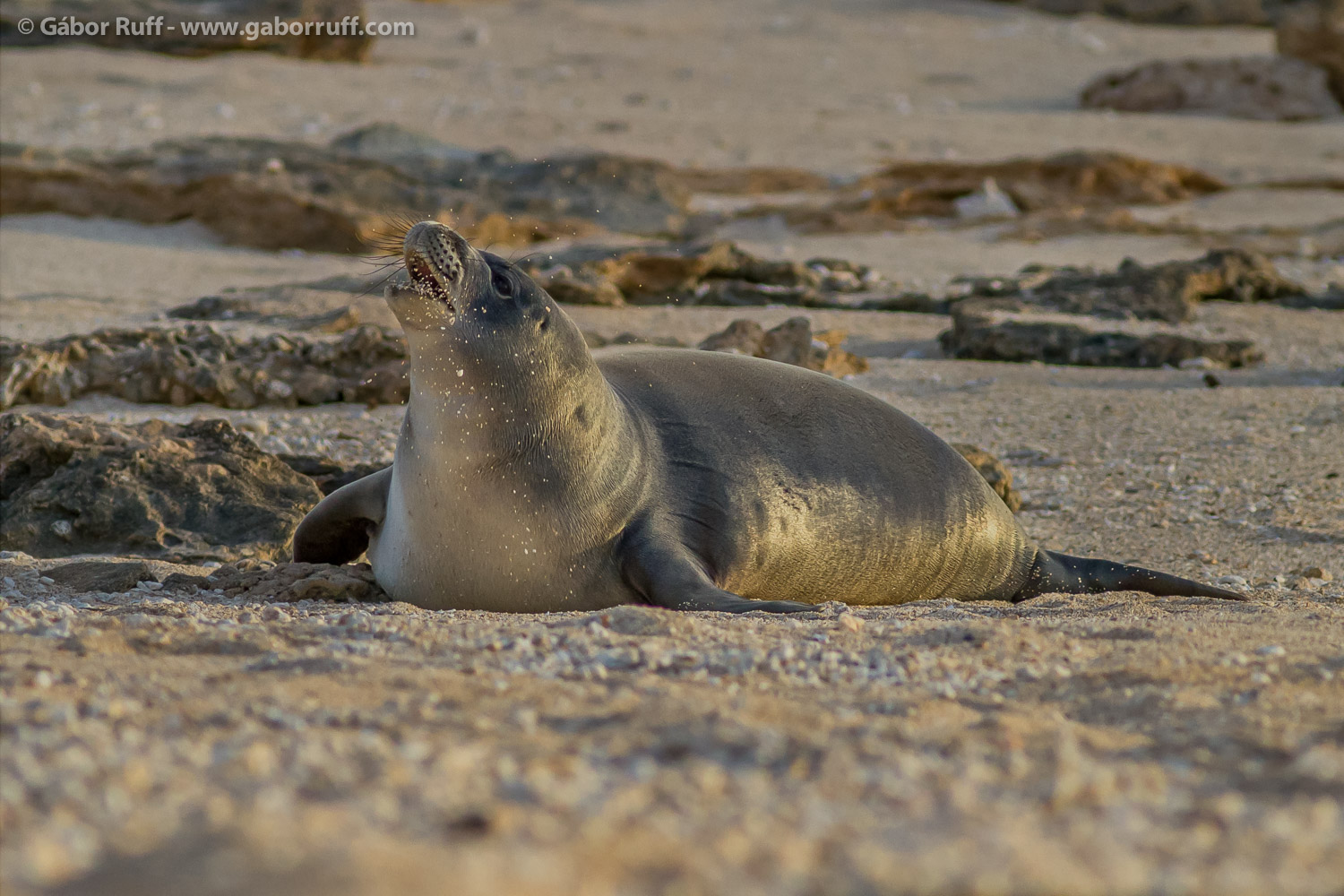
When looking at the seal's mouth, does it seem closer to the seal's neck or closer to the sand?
the seal's neck

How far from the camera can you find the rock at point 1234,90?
66.1 feet

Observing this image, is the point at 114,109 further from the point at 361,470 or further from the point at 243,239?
the point at 361,470

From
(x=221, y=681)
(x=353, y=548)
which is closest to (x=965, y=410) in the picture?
(x=353, y=548)

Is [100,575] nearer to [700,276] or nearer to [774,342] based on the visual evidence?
[774,342]

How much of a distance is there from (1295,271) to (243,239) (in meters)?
8.67

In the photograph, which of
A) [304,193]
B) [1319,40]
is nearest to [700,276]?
[304,193]

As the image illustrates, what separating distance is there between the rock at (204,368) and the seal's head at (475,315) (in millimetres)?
2522

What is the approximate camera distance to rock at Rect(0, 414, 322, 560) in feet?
16.3

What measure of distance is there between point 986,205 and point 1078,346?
6.45 metres

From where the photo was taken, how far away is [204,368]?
669cm

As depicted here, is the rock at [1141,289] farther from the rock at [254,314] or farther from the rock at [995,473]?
the rock at [254,314]

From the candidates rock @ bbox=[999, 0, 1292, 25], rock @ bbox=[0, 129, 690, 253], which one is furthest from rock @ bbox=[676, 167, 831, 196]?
rock @ bbox=[999, 0, 1292, 25]

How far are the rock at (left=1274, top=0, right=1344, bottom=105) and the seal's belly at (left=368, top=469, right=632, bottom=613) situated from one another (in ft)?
63.6

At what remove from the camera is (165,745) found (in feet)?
6.44
